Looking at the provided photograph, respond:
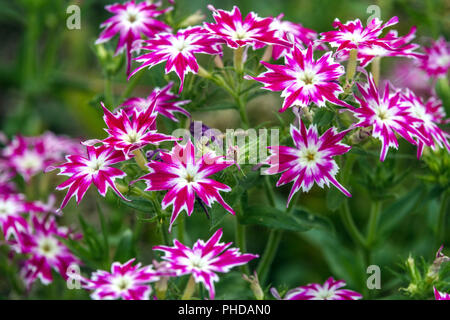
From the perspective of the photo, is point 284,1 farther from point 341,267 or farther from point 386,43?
point 386,43

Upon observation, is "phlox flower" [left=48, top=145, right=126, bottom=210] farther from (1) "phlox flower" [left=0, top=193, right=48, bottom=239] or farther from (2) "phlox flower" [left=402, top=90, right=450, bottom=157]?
(2) "phlox flower" [left=402, top=90, right=450, bottom=157]

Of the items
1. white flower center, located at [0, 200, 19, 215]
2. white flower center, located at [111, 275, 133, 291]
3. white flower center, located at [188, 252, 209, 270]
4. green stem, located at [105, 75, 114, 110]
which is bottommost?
white flower center, located at [111, 275, 133, 291]

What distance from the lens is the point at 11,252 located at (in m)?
1.52

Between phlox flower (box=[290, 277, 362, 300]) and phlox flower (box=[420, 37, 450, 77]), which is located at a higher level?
phlox flower (box=[420, 37, 450, 77])

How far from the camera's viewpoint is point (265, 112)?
224cm

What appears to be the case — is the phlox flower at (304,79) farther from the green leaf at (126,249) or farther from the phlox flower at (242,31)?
the green leaf at (126,249)

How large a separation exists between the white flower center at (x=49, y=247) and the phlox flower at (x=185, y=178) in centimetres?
52

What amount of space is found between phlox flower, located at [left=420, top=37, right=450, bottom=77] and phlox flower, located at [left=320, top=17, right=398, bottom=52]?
0.45 metres

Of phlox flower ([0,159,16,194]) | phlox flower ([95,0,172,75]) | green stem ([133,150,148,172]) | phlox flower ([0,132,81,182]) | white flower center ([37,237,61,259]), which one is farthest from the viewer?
phlox flower ([0,132,81,182])

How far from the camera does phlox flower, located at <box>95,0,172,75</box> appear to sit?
1.36 meters

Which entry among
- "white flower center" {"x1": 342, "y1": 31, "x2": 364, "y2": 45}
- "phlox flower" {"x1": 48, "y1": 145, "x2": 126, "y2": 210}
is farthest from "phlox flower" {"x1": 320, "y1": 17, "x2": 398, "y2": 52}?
"phlox flower" {"x1": 48, "y1": 145, "x2": 126, "y2": 210}

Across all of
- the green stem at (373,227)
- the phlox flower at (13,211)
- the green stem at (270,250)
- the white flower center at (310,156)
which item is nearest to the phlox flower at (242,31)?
the white flower center at (310,156)

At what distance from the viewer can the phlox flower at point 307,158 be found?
1.09 metres

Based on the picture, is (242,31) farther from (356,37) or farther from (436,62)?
(436,62)
